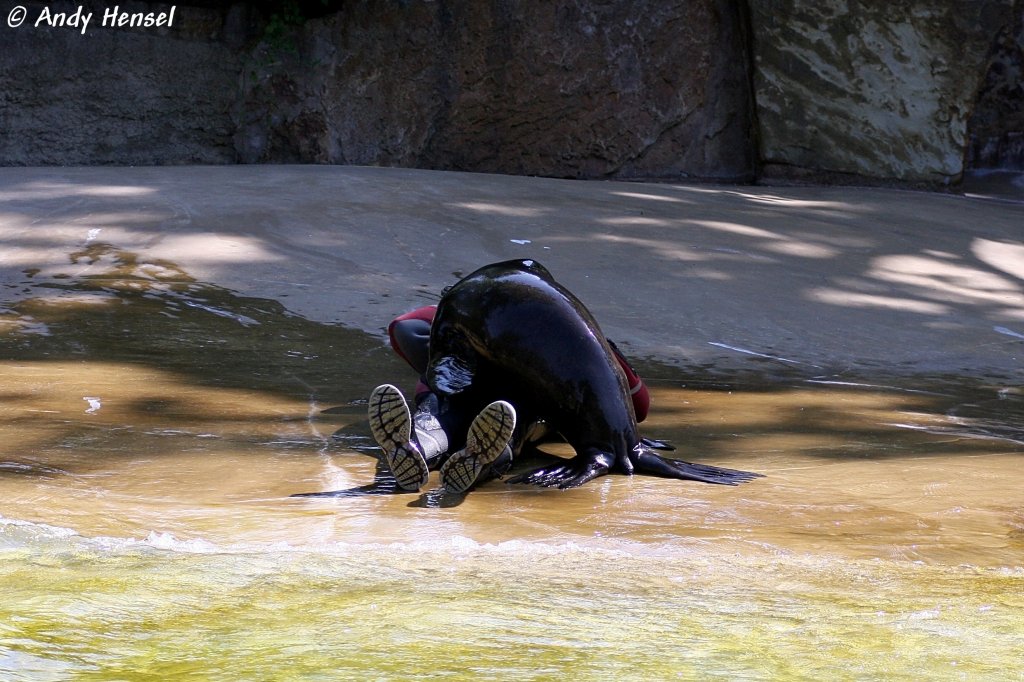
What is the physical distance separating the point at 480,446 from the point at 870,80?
9.78 metres

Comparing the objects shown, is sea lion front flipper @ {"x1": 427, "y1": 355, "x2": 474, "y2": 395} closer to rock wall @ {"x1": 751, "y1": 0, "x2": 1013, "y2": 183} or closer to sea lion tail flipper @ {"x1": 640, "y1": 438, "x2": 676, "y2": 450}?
sea lion tail flipper @ {"x1": 640, "y1": 438, "x2": 676, "y2": 450}

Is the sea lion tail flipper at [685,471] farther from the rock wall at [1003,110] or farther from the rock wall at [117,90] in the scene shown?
the rock wall at [1003,110]

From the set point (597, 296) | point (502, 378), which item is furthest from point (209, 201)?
point (502, 378)

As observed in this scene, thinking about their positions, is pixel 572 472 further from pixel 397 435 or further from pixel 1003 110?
pixel 1003 110

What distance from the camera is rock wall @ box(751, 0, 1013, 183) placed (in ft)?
38.0

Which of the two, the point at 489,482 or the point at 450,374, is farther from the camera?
the point at 450,374

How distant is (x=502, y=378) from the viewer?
3.60m

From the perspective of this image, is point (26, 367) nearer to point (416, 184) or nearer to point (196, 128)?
point (416, 184)

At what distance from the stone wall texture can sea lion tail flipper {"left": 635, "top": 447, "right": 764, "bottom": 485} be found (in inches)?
324

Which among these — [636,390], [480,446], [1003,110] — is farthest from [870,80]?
[480,446]

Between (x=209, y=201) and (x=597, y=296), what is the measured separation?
8.28 ft

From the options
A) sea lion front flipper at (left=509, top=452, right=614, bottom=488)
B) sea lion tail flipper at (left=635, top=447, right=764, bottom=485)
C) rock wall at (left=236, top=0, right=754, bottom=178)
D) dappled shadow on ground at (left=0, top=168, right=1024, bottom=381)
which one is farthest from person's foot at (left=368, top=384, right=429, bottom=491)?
rock wall at (left=236, top=0, right=754, bottom=178)

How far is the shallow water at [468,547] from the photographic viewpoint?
1866 mm

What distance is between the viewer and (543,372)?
11.4 ft
